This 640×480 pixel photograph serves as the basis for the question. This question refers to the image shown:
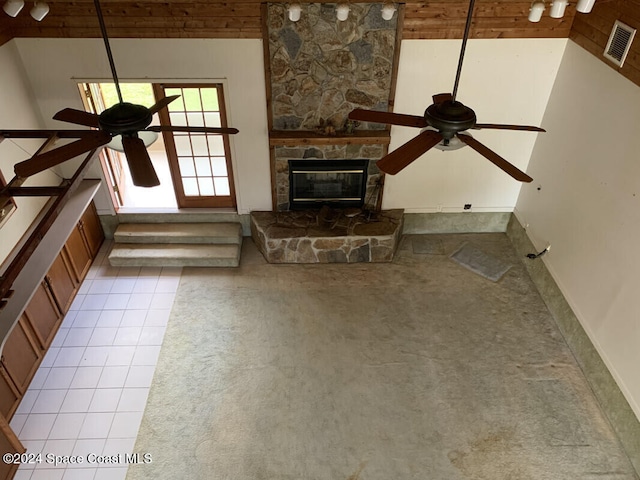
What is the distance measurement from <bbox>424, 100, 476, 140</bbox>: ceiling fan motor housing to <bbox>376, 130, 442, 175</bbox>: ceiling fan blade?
0.08m

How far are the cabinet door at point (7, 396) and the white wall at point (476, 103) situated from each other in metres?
4.55

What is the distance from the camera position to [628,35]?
14.0 ft

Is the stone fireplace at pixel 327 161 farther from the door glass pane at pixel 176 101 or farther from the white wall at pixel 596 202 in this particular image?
the white wall at pixel 596 202

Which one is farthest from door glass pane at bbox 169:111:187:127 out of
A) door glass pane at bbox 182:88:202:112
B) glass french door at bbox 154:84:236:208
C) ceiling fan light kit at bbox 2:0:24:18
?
ceiling fan light kit at bbox 2:0:24:18

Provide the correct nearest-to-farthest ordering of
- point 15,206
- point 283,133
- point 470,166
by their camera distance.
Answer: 1. point 15,206
2. point 283,133
3. point 470,166

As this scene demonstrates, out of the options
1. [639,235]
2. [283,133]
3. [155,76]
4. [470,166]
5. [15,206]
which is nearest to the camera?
[639,235]

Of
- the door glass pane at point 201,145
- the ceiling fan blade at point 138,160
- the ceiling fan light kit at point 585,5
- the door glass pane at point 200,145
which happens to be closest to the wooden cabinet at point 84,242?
the door glass pane at point 201,145

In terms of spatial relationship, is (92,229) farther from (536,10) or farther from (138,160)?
(536,10)

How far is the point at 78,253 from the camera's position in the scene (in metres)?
5.75

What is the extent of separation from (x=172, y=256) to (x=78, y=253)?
1.07 metres

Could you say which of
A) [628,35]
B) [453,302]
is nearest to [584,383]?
[453,302]

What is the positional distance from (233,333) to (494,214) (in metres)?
3.82

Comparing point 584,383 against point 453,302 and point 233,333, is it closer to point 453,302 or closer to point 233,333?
point 453,302

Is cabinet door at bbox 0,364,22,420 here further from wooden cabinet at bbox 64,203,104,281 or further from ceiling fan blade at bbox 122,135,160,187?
ceiling fan blade at bbox 122,135,160,187
